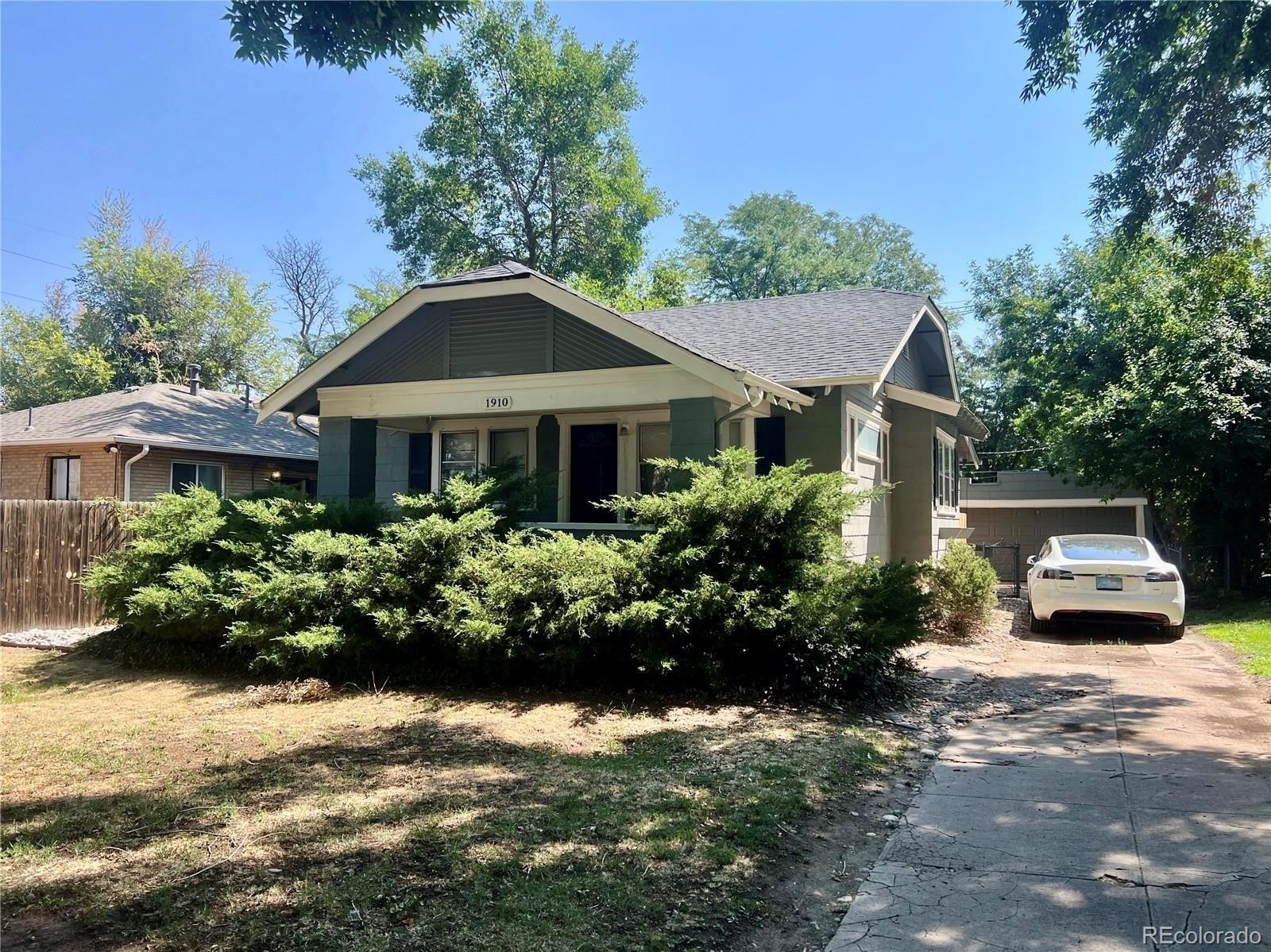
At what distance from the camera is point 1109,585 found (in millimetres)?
10875

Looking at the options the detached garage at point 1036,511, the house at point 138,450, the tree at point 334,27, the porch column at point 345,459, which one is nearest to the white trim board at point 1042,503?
the detached garage at point 1036,511

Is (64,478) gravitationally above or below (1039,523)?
above

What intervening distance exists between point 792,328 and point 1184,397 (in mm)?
7093

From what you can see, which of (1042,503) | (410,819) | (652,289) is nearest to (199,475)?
(410,819)

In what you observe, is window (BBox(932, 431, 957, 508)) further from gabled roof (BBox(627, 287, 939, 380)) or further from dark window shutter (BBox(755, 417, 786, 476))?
dark window shutter (BBox(755, 417, 786, 476))

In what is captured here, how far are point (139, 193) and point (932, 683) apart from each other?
39.8 m

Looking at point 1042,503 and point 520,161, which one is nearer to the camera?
point 1042,503

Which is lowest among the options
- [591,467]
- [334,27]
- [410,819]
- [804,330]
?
[410,819]

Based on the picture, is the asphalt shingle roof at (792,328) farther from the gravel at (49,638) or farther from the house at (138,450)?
the house at (138,450)

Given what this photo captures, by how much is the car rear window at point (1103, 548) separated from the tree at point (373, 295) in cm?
2604

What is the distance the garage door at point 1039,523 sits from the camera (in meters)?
22.7

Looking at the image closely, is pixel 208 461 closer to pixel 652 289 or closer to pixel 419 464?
pixel 419 464

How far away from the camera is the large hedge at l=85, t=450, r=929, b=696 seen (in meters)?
7.20

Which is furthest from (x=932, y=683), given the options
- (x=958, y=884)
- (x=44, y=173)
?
(x=44, y=173)
